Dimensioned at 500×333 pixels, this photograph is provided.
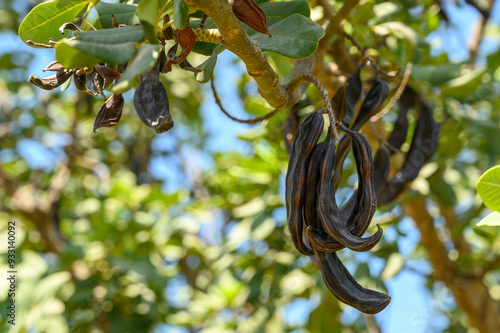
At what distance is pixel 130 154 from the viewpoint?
13.3 ft

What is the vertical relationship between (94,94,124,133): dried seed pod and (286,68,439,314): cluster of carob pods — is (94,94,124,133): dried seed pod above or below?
above

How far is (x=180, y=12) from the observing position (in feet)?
2.12

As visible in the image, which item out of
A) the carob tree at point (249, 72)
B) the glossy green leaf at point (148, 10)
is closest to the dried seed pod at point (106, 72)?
the carob tree at point (249, 72)

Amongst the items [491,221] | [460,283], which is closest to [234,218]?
[460,283]

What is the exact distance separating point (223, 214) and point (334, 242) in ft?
9.38

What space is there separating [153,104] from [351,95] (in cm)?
46

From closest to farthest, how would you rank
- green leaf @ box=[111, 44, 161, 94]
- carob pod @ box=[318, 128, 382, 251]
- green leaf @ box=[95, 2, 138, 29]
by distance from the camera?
green leaf @ box=[111, 44, 161, 94]
carob pod @ box=[318, 128, 382, 251]
green leaf @ box=[95, 2, 138, 29]

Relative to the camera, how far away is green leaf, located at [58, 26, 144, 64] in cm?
60

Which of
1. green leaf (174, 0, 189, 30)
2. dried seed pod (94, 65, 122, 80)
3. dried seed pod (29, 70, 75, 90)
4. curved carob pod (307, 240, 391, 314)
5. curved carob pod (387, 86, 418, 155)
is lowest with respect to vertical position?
curved carob pod (387, 86, 418, 155)

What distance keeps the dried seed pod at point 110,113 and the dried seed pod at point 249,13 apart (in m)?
0.23

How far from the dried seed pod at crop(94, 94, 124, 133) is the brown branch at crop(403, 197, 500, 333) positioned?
1.36 m

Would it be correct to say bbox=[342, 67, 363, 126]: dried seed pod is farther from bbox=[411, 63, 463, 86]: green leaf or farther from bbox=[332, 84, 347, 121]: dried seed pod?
bbox=[411, 63, 463, 86]: green leaf

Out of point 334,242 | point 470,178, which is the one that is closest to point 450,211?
point 470,178

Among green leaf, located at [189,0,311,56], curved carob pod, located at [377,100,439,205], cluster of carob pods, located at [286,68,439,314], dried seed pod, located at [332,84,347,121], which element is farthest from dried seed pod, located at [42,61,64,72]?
curved carob pod, located at [377,100,439,205]
